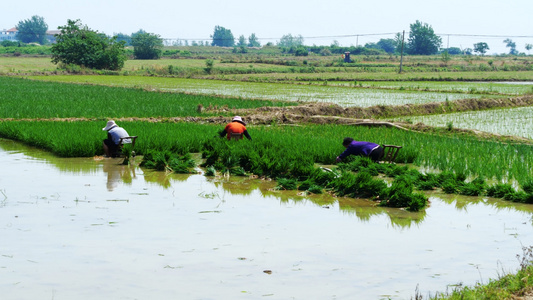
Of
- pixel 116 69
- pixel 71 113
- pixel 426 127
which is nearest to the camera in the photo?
pixel 426 127

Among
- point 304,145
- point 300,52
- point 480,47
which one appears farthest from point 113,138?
point 480,47

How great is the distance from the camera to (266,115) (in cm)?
1844

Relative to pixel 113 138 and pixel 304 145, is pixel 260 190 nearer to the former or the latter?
pixel 304 145

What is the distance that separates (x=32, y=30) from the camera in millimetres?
146500

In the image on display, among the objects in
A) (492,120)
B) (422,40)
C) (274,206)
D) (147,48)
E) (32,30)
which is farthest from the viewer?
(32,30)

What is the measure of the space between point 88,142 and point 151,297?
25.9ft

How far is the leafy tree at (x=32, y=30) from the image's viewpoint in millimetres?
138625

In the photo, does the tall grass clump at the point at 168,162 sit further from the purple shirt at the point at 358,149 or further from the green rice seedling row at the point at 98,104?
the green rice seedling row at the point at 98,104

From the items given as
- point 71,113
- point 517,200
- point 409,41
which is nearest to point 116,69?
point 71,113

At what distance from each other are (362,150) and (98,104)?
42.9 feet

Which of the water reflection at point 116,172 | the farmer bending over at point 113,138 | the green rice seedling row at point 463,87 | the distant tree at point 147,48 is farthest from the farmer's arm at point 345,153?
the distant tree at point 147,48

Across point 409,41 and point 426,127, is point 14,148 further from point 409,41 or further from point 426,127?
point 409,41

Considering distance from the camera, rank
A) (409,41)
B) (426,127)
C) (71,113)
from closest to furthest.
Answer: (426,127)
(71,113)
(409,41)

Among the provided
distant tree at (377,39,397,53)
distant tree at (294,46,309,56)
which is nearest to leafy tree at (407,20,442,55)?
distant tree at (294,46,309,56)
